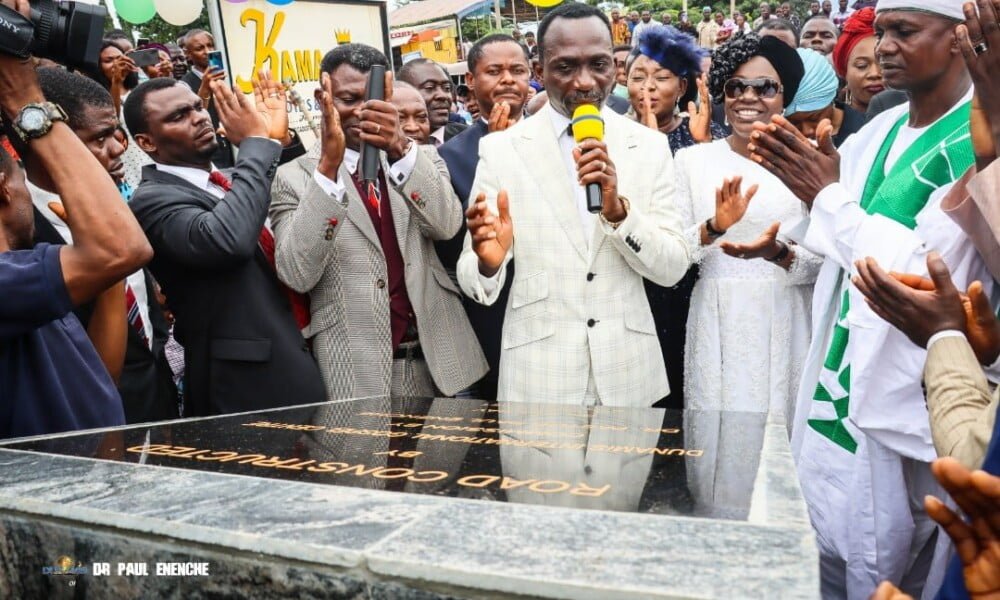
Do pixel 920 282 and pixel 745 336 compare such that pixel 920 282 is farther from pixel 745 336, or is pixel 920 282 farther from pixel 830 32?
pixel 830 32

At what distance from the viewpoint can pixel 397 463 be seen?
1.74 meters

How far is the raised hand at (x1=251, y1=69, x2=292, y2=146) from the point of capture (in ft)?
11.7

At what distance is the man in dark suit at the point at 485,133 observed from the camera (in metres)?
3.62

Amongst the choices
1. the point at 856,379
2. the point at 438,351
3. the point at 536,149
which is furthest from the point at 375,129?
the point at 856,379

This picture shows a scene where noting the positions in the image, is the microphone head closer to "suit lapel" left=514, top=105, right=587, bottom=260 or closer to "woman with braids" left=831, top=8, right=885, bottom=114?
"suit lapel" left=514, top=105, right=587, bottom=260

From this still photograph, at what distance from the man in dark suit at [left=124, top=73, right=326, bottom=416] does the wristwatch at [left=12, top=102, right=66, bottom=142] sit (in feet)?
2.66

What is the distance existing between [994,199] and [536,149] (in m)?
1.61

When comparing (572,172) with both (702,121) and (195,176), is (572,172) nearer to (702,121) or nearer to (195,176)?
(195,176)

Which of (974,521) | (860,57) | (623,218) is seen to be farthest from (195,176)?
(860,57)

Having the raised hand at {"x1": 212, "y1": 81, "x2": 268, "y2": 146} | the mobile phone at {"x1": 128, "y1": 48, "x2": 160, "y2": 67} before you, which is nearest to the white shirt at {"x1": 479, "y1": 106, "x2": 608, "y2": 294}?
the raised hand at {"x1": 212, "y1": 81, "x2": 268, "y2": 146}

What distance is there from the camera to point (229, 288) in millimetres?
2984

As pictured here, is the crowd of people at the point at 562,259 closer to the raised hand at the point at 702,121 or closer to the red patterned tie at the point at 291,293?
the red patterned tie at the point at 291,293

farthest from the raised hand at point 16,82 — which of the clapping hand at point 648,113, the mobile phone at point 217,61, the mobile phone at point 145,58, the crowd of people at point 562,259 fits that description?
the mobile phone at point 145,58

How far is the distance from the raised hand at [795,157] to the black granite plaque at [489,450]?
1.01 metres
